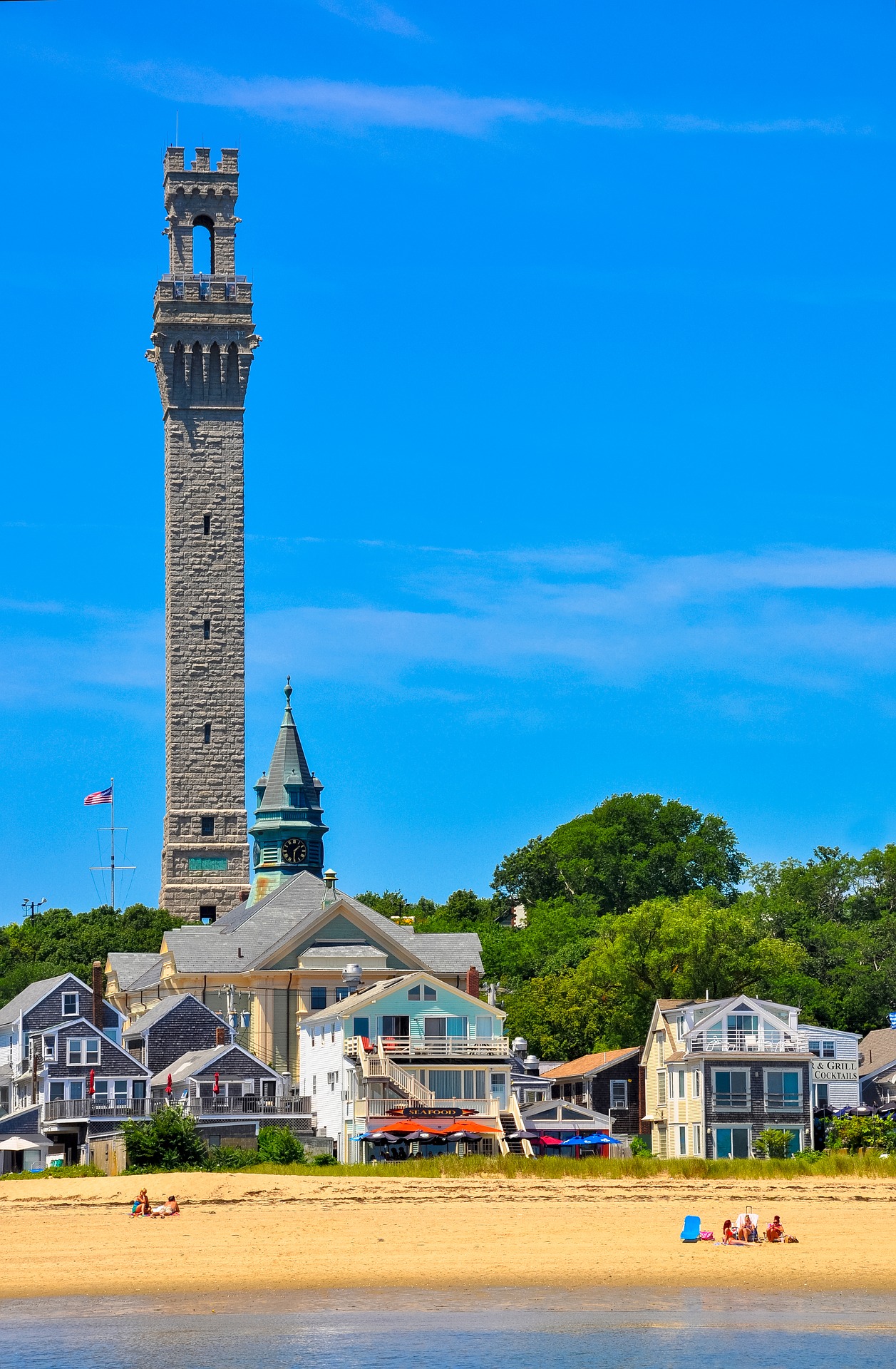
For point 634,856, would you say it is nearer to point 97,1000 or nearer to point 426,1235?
point 97,1000

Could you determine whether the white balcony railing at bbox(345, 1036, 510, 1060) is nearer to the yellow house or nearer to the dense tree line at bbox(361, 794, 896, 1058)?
the yellow house

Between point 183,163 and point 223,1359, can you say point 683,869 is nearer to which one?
point 183,163

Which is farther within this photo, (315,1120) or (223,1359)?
(315,1120)

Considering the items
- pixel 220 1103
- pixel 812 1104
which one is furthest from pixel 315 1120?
pixel 812 1104

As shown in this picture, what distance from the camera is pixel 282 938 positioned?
302 feet

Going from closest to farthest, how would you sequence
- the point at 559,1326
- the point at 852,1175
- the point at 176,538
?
the point at 559,1326
the point at 852,1175
the point at 176,538

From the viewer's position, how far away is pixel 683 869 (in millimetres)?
130625

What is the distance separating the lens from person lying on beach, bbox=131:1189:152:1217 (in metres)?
58.7

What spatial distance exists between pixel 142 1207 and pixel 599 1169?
1498 cm

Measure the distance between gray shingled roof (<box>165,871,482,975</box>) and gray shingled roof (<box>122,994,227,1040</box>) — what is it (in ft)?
9.81

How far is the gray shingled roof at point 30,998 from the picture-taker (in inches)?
3406

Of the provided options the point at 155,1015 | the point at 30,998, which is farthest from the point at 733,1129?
the point at 30,998

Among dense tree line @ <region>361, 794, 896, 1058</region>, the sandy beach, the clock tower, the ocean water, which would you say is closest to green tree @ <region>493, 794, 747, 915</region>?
dense tree line @ <region>361, 794, 896, 1058</region>

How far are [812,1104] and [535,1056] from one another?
75.0 ft
